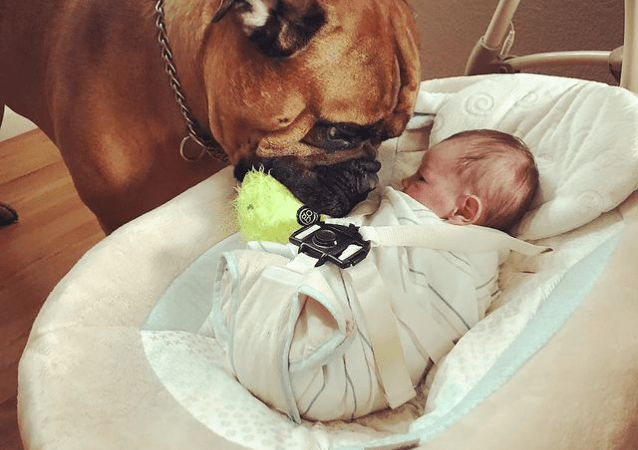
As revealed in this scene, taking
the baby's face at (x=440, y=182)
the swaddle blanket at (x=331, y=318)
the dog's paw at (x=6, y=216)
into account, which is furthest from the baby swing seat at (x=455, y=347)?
the dog's paw at (x=6, y=216)

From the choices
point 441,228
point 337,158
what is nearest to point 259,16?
point 337,158

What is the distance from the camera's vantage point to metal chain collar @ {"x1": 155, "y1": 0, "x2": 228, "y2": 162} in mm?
1199

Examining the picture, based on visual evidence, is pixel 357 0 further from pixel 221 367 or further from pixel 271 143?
pixel 221 367

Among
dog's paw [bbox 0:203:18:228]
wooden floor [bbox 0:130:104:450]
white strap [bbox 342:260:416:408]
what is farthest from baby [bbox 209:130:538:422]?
dog's paw [bbox 0:203:18:228]

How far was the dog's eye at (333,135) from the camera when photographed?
1070mm

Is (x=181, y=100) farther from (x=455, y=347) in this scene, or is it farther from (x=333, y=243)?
(x=455, y=347)

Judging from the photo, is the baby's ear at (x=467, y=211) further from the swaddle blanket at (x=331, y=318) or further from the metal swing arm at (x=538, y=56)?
the metal swing arm at (x=538, y=56)

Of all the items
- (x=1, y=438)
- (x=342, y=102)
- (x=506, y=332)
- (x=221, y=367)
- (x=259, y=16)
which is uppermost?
(x=259, y=16)

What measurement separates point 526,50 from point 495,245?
1.35 meters

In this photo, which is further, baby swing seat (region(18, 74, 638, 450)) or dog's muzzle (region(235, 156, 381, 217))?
dog's muzzle (region(235, 156, 381, 217))

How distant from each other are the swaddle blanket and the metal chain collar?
36cm

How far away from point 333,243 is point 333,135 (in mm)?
254

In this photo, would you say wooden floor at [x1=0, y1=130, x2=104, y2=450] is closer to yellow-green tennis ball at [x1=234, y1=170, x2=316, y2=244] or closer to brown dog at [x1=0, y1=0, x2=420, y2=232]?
brown dog at [x1=0, y1=0, x2=420, y2=232]

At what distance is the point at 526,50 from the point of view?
2059 mm
